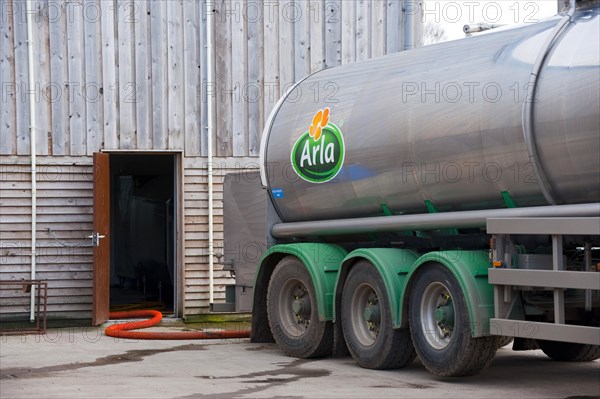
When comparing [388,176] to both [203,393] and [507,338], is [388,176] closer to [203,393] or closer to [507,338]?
[507,338]

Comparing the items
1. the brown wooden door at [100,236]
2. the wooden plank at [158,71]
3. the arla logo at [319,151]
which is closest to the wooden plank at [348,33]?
the wooden plank at [158,71]

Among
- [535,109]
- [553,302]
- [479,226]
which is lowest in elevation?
[553,302]

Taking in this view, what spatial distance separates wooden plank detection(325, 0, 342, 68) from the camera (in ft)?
60.5

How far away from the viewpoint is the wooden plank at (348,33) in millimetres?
18531

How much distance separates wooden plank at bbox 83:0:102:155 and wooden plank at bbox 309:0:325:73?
3.41 m

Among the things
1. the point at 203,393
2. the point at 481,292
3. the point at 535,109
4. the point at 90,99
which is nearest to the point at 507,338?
the point at 481,292

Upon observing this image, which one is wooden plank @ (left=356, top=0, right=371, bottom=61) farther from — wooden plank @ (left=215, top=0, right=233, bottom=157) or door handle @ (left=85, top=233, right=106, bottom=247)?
door handle @ (left=85, top=233, right=106, bottom=247)

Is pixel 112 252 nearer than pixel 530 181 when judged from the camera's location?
No

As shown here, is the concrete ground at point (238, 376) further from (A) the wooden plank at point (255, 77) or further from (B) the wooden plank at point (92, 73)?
(A) the wooden plank at point (255, 77)

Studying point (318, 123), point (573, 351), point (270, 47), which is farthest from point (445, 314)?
point (270, 47)

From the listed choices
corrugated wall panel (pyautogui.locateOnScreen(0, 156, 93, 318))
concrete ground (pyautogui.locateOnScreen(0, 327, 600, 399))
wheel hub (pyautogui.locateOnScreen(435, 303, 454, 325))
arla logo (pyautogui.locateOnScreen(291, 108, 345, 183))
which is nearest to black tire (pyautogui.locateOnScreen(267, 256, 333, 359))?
concrete ground (pyautogui.locateOnScreen(0, 327, 600, 399))

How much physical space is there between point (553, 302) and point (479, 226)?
1.15 metres

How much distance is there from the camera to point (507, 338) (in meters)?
10.5

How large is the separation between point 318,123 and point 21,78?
602 centimetres
